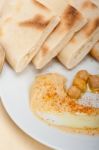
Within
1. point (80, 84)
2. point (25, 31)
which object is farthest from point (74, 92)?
point (25, 31)

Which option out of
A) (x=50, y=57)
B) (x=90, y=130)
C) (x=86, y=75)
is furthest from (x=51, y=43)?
(x=90, y=130)

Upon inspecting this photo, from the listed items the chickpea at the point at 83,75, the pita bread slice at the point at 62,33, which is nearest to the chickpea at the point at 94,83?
the chickpea at the point at 83,75

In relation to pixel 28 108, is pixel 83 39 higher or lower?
higher

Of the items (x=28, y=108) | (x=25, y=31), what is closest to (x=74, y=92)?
(x=28, y=108)

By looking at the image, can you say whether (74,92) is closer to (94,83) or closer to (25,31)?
(94,83)

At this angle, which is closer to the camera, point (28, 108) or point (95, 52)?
point (28, 108)

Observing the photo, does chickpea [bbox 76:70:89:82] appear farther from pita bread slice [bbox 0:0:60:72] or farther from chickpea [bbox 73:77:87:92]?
pita bread slice [bbox 0:0:60:72]

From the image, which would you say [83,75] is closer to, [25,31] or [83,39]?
[83,39]
